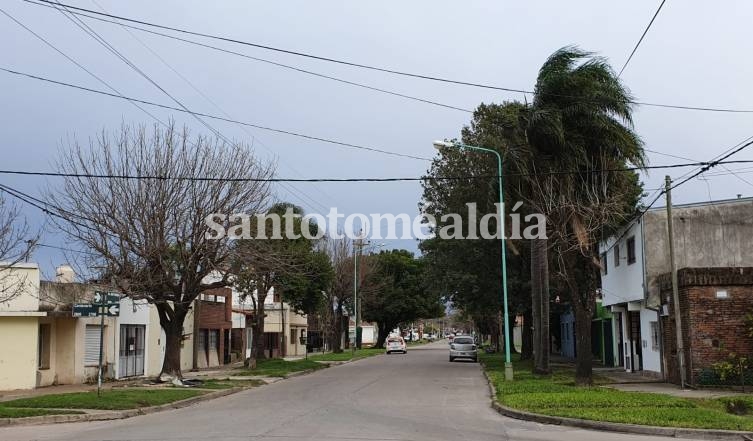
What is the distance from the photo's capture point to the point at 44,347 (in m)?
25.5

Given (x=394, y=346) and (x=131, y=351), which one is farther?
(x=394, y=346)

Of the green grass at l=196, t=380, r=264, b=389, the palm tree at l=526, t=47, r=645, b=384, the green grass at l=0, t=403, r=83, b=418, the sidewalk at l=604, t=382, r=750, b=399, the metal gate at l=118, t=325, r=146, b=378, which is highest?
the palm tree at l=526, t=47, r=645, b=384

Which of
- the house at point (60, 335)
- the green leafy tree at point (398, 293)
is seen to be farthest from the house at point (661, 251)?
the green leafy tree at point (398, 293)

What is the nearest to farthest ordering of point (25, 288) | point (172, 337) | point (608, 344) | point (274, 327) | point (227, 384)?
point (25, 288) → point (172, 337) → point (227, 384) → point (608, 344) → point (274, 327)

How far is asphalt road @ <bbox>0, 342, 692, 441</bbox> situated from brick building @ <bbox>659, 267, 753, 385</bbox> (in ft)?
20.3

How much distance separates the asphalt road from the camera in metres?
12.7

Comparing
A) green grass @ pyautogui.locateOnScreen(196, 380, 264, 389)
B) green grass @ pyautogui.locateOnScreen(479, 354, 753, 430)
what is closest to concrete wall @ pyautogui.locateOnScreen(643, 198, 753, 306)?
green grass @ pyautogui.locateOnScreen(479, 354, 753, 430)

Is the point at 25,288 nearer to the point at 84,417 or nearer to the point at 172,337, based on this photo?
the point at 172,337

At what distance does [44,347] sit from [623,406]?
63.6ft

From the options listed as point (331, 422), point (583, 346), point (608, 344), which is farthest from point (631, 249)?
point (331, 422)

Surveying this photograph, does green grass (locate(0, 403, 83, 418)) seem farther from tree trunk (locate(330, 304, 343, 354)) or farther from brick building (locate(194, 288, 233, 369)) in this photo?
tree trunk (locate(330, 304, 343, 354))

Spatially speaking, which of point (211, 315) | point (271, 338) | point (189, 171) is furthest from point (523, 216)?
point (271, 338)

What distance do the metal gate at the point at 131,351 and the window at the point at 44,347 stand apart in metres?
3.50

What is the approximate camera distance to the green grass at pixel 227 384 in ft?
81.0
